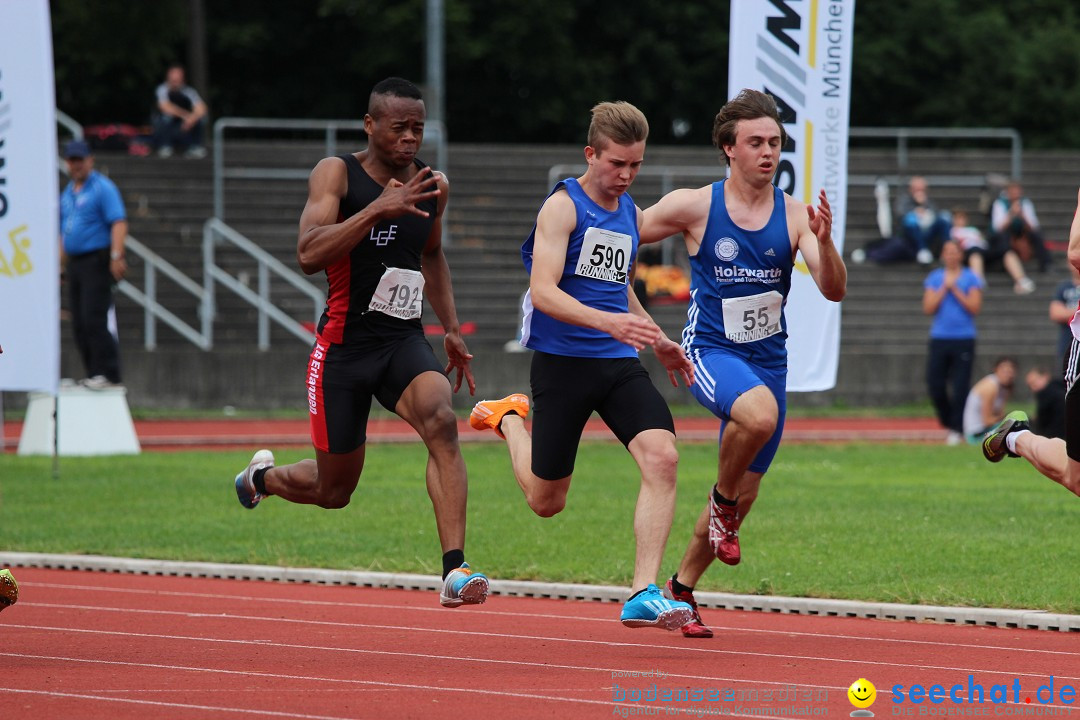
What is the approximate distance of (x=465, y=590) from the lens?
767 centimetres

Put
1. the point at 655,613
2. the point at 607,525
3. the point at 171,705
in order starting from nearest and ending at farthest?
the point at 171,705 < the point at 655,613 < the point at 607,525

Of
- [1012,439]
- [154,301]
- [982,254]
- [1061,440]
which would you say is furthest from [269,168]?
[1061,440]

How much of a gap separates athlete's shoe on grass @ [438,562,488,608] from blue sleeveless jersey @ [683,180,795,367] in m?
1.59

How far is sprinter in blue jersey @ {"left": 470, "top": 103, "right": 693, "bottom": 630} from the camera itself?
7895 millimetres

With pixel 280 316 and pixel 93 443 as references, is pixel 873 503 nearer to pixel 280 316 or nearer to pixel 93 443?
pixel 93 443

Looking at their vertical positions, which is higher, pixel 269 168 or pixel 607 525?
pixel 269 168

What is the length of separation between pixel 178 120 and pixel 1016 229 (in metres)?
14.0

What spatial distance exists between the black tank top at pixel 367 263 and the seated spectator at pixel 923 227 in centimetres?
2113

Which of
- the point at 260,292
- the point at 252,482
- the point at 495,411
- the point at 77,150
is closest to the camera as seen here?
the point at 495,411

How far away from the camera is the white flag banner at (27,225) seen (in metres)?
13.9

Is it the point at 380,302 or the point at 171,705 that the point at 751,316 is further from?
the point at 171,705

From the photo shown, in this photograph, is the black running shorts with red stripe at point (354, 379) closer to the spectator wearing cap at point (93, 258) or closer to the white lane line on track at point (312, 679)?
the white lane line on track at point (312, 679)

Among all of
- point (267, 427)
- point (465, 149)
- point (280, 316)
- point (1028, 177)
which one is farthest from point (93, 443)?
point (1028, 177)

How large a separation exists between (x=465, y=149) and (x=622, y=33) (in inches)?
495
